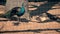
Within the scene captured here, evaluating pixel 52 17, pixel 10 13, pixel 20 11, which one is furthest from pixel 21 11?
pixel 52 17

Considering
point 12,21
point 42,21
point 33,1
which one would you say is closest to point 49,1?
point 33,1

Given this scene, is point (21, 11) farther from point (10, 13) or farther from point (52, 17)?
point (52, 17)

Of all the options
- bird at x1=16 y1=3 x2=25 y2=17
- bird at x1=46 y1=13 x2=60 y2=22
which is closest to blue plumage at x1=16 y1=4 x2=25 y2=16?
bird at x1=16 y1=3 x2=25 y2=17

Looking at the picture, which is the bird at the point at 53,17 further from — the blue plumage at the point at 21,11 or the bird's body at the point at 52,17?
the blue plumage at the point at 21,11

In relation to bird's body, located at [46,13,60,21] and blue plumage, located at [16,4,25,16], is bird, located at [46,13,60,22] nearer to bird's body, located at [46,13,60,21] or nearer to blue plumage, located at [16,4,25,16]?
bird's body, located at [46,13,60,21]

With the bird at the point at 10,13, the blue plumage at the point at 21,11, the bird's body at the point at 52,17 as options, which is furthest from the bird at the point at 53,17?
the bird at the point at 10,13

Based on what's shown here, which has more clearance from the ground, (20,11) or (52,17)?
(20,11)

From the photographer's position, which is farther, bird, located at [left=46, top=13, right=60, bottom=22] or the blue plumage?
bird, located at [left=46, top=13, right=60, bottom=22]

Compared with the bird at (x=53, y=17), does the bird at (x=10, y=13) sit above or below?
above

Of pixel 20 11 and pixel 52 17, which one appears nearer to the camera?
pixel 20 11

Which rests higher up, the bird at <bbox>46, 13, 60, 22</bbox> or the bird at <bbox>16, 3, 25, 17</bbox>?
the bird at <bbox>16, 3, 25, 17</bbox>

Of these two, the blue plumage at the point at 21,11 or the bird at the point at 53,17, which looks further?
the bird at the point at 53,17

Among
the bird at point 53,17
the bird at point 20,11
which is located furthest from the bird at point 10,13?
the bird at point 53,17

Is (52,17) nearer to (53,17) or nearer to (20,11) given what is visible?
(53,17)
